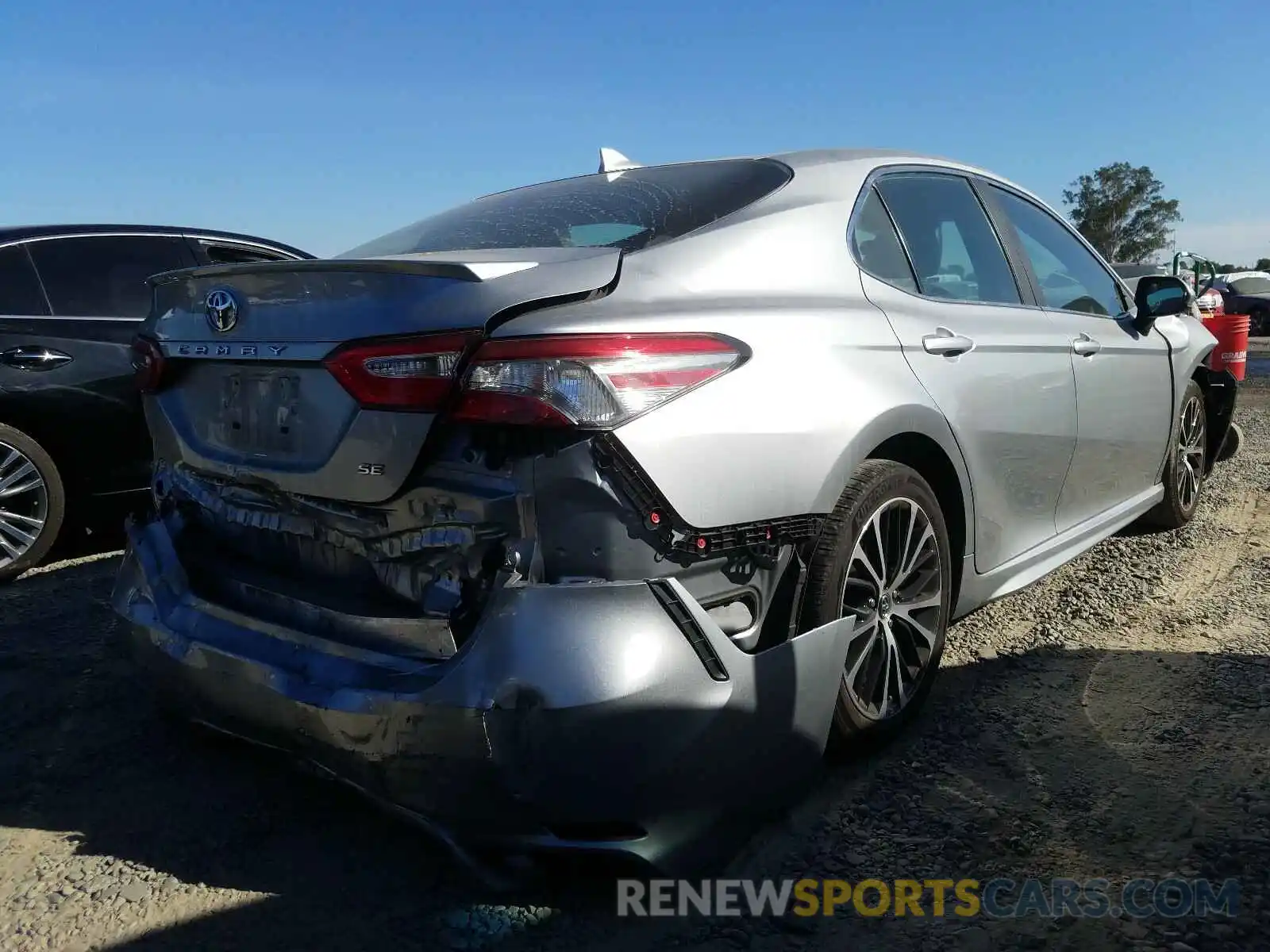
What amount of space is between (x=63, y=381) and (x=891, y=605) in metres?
3.91

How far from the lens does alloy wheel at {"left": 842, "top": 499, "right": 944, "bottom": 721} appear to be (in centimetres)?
253

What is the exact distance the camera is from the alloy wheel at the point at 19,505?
4.49m

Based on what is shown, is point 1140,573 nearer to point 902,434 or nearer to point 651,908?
point 902,434

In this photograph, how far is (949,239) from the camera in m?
3.23

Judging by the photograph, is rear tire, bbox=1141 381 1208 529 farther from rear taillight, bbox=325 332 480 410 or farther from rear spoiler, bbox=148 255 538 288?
rear taillight, bbox=325 332 480 410

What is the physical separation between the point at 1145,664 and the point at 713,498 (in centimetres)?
203

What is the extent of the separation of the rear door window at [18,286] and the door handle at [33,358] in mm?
207

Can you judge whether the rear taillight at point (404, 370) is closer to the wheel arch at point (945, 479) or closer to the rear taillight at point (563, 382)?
the rear taillight at point (563, 382)

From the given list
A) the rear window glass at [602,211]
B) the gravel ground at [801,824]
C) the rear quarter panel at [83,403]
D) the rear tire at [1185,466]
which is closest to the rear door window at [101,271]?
the rear quarter panel at [83,403]

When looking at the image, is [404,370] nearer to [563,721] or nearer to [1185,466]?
[563,721]

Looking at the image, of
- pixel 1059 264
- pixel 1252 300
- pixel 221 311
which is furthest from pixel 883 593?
pixel 1252 300

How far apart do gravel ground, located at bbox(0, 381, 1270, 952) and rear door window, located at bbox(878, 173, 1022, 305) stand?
48.6 inches

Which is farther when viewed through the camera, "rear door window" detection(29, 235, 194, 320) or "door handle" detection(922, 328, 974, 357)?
"rear door window" detection(29, 235, 194, 320)

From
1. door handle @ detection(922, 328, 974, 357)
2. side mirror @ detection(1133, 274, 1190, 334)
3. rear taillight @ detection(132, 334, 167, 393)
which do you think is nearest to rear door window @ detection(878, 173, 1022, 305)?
door handle @ detection(922, 328, 974, 357)
